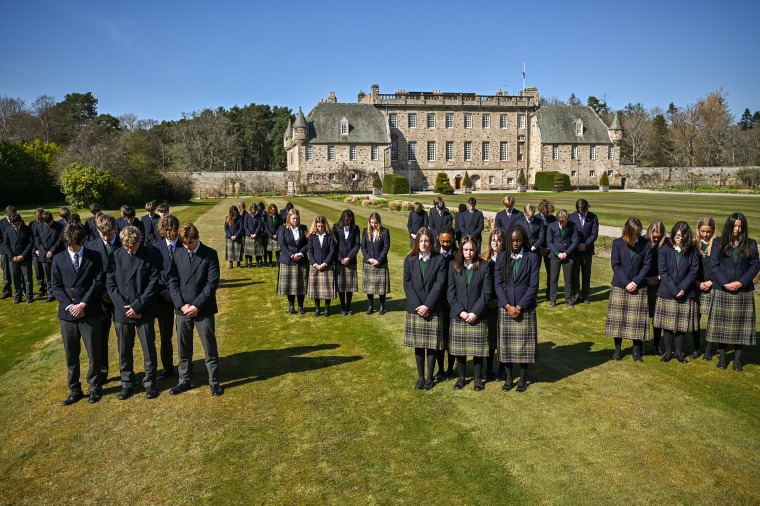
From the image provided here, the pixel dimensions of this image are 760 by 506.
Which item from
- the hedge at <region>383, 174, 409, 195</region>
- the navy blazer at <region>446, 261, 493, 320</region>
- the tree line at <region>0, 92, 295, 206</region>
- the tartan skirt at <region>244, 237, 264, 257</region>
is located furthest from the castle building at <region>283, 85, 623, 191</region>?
the navy blazer at <region>446, 261, 493, 320</region>

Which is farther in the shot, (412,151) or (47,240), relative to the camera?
(412,151)

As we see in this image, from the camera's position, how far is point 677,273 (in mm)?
7664

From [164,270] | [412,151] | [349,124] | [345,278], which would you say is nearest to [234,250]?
[345,278]

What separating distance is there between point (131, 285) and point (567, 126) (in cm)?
7449

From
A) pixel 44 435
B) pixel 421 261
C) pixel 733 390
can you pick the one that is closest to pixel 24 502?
pixel 44 435

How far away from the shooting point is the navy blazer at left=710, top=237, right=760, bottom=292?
7391 mm

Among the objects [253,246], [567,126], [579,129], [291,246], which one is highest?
[567,126]

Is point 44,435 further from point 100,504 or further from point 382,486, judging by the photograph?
point 382,486

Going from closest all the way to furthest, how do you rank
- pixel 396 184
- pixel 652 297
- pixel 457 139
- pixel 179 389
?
pixel 179 389, pixel 652 297, pixel 396 184, pixel 457 139

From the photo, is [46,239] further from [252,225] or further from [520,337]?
[520,337]

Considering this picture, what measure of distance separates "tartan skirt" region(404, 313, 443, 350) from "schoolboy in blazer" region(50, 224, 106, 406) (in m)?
3.90

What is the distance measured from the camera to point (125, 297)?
22.4 ft

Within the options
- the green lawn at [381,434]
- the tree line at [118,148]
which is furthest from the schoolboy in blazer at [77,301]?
the tree line at [118,148]

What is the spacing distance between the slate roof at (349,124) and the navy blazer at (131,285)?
61.6 m
